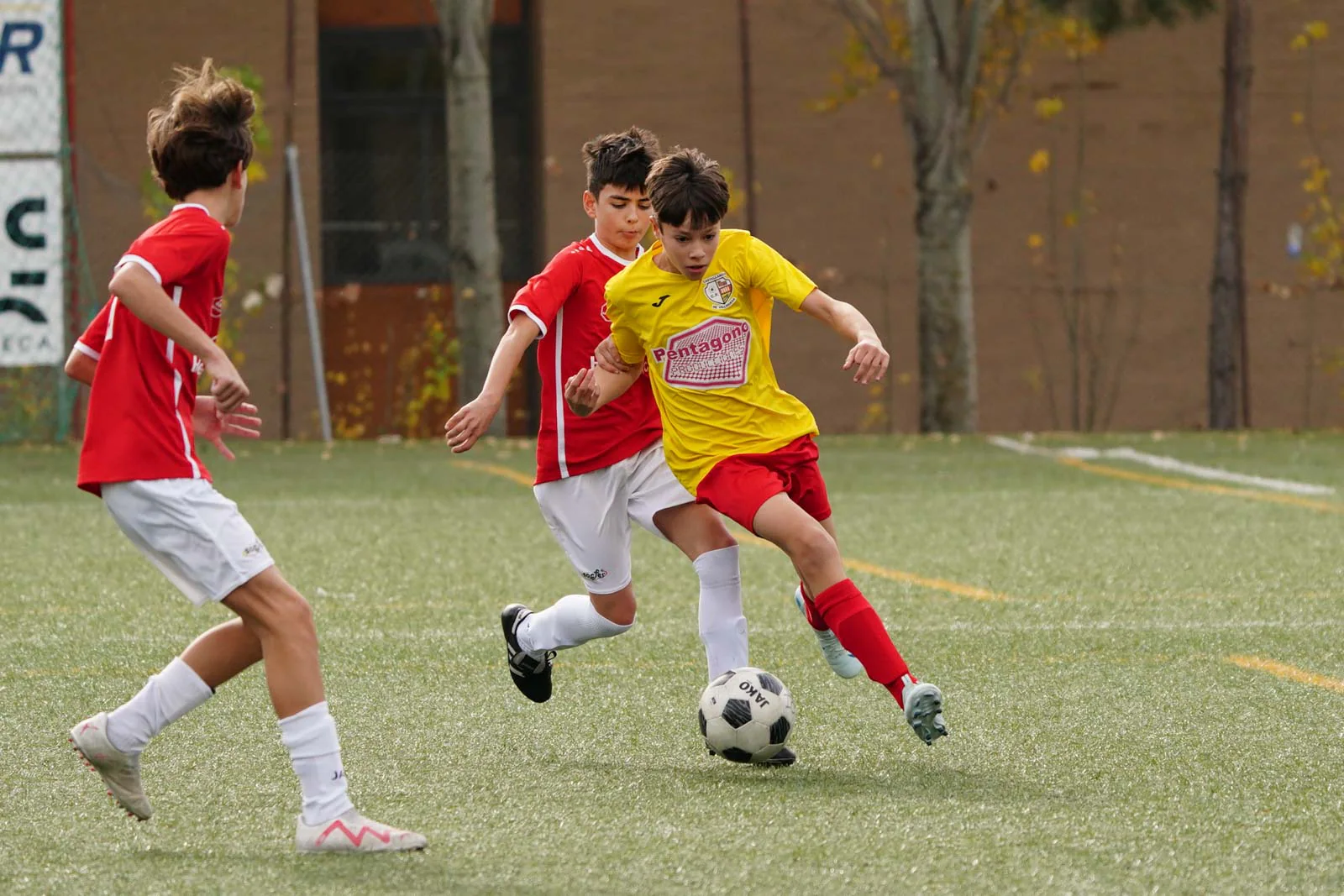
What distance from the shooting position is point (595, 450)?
5.79 meters

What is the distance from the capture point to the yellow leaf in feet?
65.9

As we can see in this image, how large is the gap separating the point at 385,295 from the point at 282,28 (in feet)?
8.79

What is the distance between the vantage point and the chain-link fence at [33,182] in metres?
15.0

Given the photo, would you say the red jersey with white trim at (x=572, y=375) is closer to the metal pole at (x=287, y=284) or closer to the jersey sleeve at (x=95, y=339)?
the jersey sleeve at (x=95, y=339)

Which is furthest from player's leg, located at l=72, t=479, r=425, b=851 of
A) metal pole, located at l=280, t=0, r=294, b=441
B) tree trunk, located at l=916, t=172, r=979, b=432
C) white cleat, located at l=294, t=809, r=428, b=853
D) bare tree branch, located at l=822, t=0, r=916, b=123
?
metal pole, located at l=280, t=0, r=294, b=441

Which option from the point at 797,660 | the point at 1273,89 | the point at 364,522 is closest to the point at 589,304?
the point at 797,660

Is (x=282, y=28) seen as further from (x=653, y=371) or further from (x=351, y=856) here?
(x=351, y=856)

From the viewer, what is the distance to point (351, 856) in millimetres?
4031

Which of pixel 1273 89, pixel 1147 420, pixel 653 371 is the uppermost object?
pixel 1273 89

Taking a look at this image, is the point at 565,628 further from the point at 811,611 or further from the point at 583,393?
the point at 583,393

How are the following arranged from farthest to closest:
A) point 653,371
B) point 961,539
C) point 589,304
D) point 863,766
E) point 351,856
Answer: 1. point 961,539
2. point 589,304
3. point 653,371
4. point 863,766
5. point 351,856

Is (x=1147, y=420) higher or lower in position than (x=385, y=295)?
lower

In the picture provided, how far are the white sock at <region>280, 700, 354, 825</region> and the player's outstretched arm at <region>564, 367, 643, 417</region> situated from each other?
146 cm

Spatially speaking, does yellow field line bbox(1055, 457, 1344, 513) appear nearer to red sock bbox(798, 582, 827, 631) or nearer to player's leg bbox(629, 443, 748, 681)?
red sock bbox(798, 582, 827, 631)
